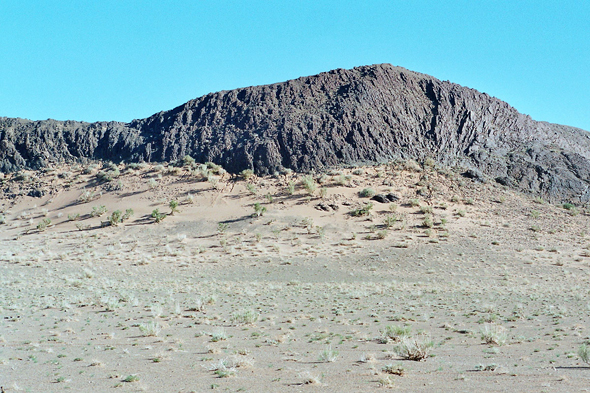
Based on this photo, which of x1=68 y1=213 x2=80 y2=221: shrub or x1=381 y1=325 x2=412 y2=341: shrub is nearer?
x1=381 y1=325 x2=412 y2=341: shrub

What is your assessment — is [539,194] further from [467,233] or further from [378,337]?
[378,337]

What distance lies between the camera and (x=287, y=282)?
23.3m

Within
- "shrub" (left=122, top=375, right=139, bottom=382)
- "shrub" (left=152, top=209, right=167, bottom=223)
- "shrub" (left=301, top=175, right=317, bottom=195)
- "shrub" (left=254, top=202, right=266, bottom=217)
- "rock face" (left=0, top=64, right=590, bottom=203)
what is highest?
"rock face" (left=0, top=64, right=590, bottom=203)

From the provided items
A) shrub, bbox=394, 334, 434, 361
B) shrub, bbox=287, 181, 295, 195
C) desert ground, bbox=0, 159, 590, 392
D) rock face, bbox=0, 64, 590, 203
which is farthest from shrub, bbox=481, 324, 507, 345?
rock face, bbox=0, 64, 590, 203

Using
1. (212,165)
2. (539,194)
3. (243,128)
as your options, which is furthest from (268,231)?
(539,194)

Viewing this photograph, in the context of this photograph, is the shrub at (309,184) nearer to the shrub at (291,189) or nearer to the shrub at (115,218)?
the shrub at (291,189)

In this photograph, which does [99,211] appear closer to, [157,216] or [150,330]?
[157,216]

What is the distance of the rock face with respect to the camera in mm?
44875

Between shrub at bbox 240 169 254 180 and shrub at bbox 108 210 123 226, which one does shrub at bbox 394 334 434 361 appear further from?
shrub at bbox 240 169 254 180

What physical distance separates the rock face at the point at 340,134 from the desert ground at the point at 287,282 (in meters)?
3.19

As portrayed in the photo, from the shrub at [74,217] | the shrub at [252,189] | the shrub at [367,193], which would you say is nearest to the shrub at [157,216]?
the shrub at [74,217]

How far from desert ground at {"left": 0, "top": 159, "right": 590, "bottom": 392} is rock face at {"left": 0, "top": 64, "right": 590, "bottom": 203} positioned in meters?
3.19

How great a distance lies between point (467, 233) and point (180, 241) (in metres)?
20.5

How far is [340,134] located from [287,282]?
85.3 feet
